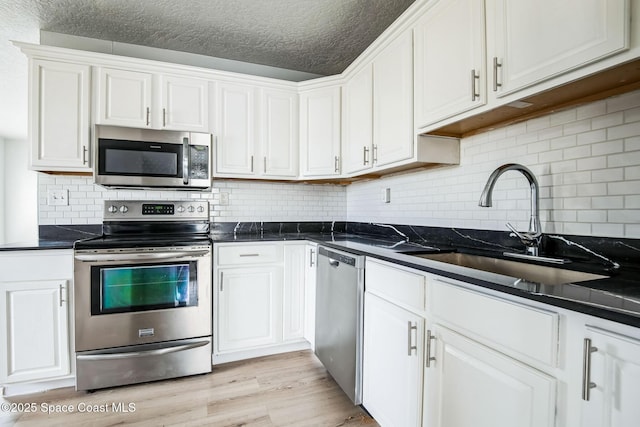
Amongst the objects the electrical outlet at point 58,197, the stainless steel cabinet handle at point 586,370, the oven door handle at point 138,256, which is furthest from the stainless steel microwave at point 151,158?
the stainless steel cabinet handle at point 586,370

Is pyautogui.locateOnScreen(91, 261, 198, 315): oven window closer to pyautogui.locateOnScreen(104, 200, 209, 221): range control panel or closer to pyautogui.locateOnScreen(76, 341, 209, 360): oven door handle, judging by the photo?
pyautogui.locateOnScreen(76, 341, 209, 360): oven door handle

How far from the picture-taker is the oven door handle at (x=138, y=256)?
196 cm

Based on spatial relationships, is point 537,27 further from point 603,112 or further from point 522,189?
point 522,189

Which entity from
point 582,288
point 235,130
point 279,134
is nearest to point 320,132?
point 279,134

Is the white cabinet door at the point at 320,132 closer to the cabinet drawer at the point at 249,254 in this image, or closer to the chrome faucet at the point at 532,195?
the cabinet drawer at the point at 249,254

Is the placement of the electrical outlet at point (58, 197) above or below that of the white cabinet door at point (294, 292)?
above

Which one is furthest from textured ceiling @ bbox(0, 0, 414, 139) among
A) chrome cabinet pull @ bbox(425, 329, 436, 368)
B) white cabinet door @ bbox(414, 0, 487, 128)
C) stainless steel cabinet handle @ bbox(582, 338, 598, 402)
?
stainless steel cabinet handle @ bbox(582, 338, 598, 402)

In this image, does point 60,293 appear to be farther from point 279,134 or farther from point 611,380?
point 611,380

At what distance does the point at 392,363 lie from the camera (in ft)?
4.74

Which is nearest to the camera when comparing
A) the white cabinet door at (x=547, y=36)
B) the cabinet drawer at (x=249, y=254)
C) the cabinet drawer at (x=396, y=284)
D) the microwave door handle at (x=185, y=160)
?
the white cabinet door at (x=547, y=36)

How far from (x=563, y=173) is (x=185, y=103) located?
8.29 feet

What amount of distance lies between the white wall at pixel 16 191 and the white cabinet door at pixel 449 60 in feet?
26.1

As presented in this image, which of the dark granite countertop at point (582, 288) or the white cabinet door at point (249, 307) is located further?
the white cabinet door at point (249, 307)

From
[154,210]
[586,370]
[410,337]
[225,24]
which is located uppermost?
[225,24]
